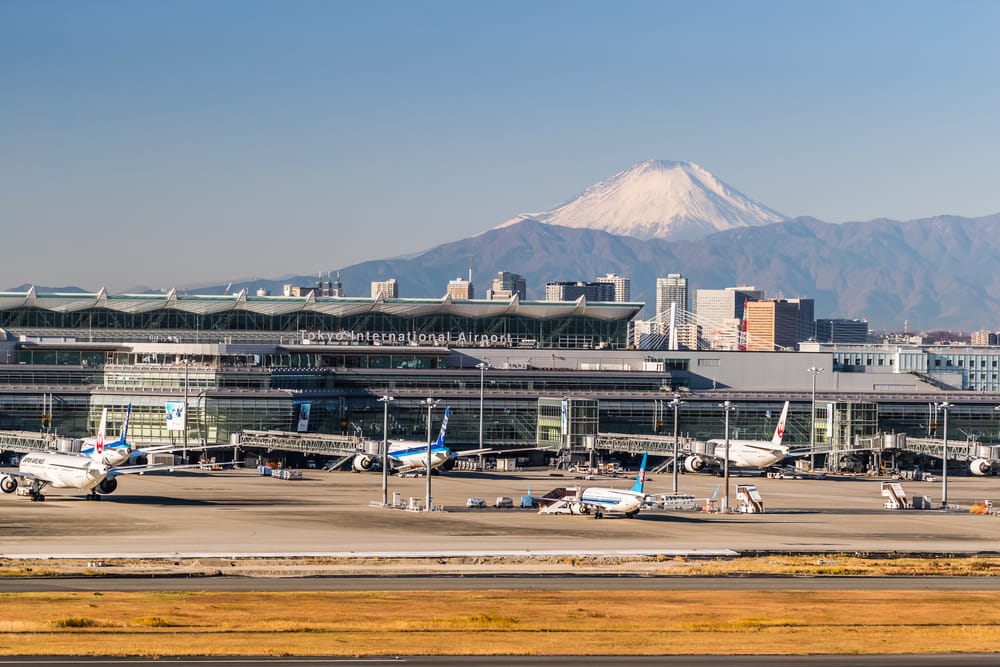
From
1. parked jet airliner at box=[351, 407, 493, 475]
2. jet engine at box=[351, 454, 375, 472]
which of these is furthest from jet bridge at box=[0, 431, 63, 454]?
parked jet airliner at box=[351, 407, 493, 475]

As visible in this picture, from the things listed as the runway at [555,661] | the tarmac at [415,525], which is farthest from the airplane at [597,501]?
the runway at [555,661]

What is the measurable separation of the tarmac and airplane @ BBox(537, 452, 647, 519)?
1.28 meters

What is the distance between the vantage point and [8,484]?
135 metres

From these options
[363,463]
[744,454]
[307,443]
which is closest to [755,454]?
[744,454]

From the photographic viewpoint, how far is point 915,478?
607ft

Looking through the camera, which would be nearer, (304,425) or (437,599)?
(437,599)

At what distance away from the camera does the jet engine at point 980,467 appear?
194m

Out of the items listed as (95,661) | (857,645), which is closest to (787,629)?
(857,645)

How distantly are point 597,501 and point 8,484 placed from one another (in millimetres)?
55476

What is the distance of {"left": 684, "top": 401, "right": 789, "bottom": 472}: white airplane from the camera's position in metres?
179

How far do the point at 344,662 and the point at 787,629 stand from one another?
73.9 ft

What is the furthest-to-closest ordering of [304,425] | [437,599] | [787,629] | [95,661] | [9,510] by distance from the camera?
[304,425]
[9,510]
[437,599]
[787,629]
[95,661]

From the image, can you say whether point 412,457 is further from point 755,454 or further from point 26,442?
point 26,442

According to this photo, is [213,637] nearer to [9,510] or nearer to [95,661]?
[95,661]
